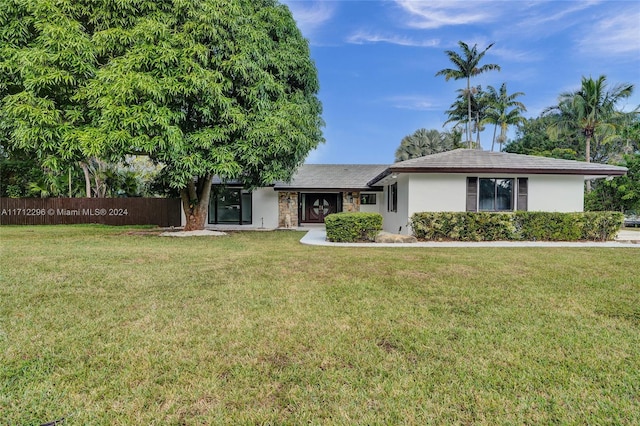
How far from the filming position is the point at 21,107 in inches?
392

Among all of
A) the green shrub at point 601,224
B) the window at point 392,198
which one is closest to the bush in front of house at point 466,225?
the green shrub at point 601,224

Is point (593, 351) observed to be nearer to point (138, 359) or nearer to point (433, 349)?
point (433, 349)

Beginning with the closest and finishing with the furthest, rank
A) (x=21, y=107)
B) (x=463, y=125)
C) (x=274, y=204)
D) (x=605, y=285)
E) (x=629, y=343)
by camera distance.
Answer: (x=629, y=343) → (x=605, y=285) → (x=21, y=107) → (x=274, y=204) → (x=463, y=125)

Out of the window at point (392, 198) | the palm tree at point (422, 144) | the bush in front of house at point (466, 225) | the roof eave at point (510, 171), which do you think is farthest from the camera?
the palm tree at point (422, 144)

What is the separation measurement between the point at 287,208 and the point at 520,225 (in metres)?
11.4

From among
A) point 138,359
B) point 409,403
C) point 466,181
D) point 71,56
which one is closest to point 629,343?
point 409,403

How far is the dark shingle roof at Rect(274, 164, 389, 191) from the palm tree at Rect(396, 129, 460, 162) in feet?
23.0

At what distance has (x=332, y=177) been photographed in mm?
20047

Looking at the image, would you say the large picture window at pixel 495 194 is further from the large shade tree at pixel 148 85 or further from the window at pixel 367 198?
the window at pixel 367 198

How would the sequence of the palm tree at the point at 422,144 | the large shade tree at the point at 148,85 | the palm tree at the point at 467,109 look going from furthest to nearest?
the palm tree at the point at 467,109
the palm tree at the point at 422,144
the large shade tree at the point at 148,85

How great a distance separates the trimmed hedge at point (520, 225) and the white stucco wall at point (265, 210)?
30.5 feet

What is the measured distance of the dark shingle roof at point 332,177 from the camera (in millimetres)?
18516

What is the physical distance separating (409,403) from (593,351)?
208 centimetres

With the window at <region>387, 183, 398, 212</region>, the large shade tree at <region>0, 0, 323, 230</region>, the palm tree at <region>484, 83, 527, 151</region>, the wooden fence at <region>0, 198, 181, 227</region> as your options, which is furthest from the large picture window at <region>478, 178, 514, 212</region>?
the palm tree at <region>484, 83, 527, 151</region>
